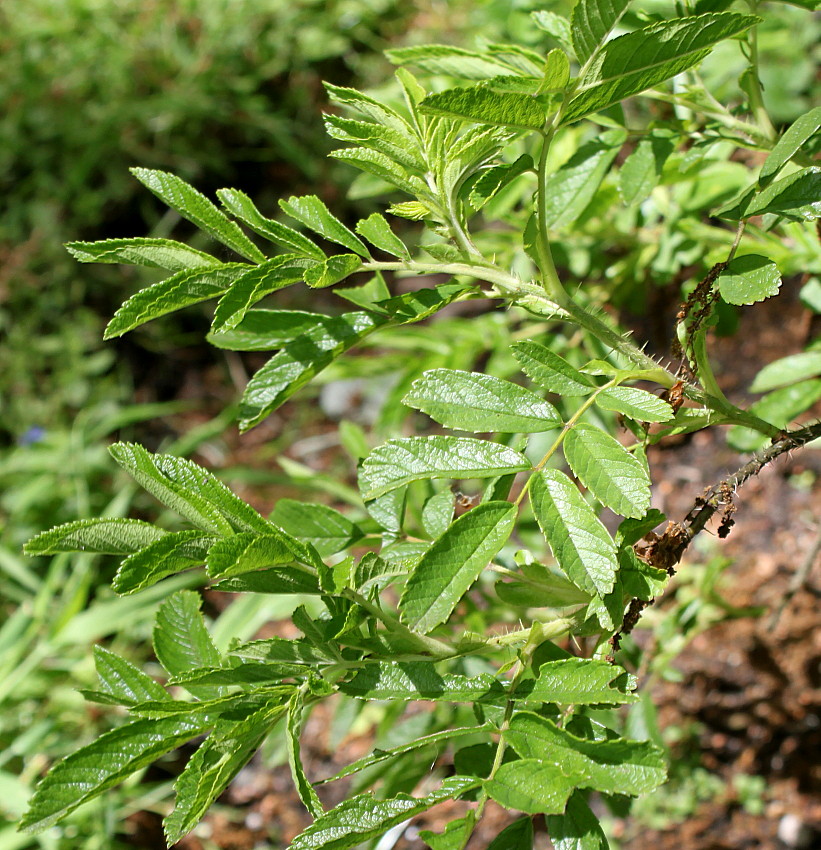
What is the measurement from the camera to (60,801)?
600 mm

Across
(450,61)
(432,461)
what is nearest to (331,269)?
(432,461)

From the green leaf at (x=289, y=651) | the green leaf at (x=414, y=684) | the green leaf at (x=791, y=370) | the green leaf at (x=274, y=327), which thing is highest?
the green leaf at (x=274, y=327)

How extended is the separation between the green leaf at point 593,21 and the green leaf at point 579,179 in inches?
12.7

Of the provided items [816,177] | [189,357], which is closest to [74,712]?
[189,357]

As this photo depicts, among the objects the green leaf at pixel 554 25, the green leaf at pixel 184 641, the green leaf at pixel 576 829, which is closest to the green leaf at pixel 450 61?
the green leaf at pixel 554 25

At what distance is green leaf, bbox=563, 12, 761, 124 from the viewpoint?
22.3 inches

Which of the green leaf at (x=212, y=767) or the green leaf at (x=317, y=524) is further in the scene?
the green leaf at (x=317, y=524)

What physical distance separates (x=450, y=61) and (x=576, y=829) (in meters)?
0.75

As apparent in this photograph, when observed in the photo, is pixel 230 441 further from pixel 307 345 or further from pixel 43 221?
pixel 307 345

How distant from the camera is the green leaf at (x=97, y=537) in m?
0.61

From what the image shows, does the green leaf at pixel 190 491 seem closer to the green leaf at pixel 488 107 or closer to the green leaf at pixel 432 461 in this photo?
the green leaf at pixel 432 461

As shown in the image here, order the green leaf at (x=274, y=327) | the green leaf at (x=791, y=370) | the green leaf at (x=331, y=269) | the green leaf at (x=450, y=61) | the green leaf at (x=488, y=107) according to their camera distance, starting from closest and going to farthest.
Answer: the green leaf at (x=488, y=107)
the green leaf at (x=331, y=269)
the green leaf at (x=274, y=327)
the green leaf at (x=450, y=61)
the green leaf at (x=791, y=370)

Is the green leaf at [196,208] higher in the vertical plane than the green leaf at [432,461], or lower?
higher

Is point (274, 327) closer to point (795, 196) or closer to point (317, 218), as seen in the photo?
point (317, 218)
